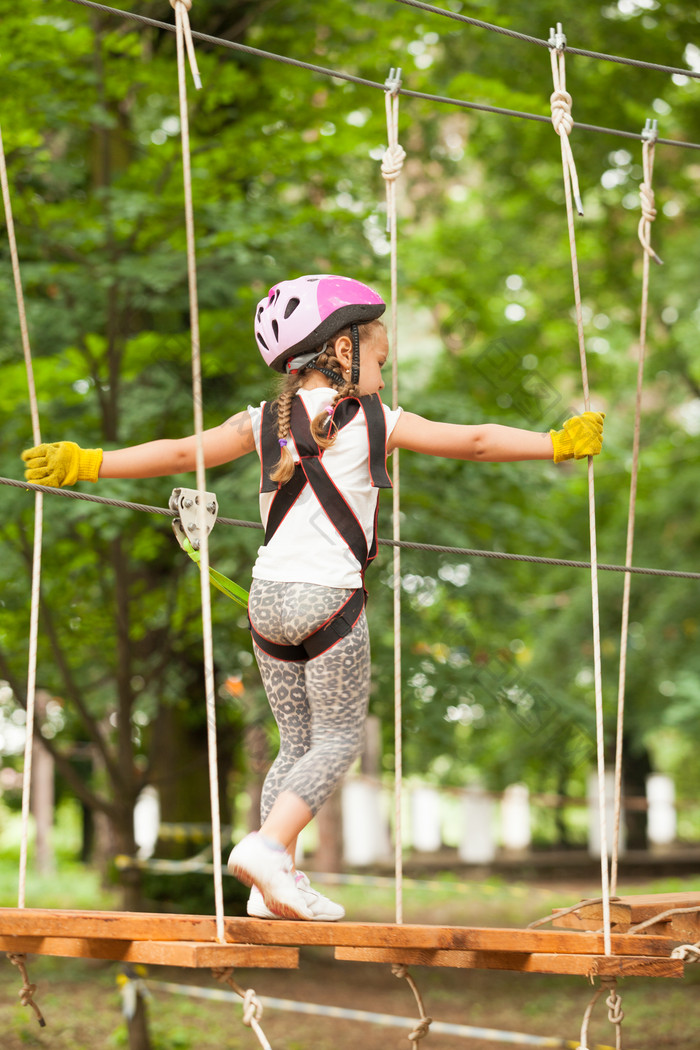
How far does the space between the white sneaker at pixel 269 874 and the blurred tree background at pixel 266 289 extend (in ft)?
11.6

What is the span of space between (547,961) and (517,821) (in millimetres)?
13545

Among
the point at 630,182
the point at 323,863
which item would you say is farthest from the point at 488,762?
the point at 630,182

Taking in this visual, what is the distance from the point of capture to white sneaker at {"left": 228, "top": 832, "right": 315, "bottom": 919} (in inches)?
89.9

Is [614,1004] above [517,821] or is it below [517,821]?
above

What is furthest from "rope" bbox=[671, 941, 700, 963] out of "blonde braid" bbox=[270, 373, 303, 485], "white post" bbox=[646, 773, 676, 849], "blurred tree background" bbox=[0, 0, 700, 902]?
"white post" bbox=[646, 773, 676, 849]

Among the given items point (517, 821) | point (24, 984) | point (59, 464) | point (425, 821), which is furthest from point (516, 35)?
point (517, 821)

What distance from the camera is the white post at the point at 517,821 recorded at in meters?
15.0

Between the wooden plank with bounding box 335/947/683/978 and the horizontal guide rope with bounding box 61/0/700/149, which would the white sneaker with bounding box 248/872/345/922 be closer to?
the wooden plank with bounding box 335/947/683/978

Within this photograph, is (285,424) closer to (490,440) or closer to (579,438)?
(490,440)

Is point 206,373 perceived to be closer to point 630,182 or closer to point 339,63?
point 339,63

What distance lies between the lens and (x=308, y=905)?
2.43 meters

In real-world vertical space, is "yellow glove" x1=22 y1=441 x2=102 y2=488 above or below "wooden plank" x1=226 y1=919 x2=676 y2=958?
above

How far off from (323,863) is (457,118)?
847 centimetres

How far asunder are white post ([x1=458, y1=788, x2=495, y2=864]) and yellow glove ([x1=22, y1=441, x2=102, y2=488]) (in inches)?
472
